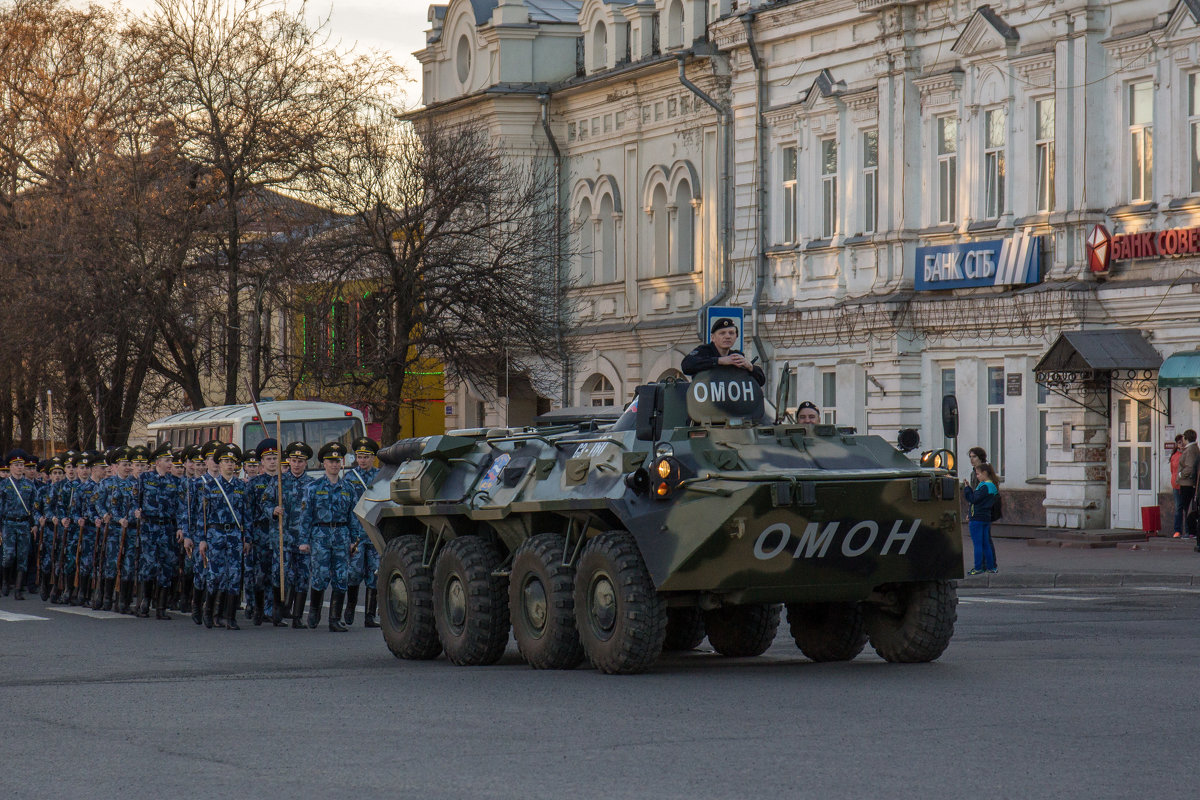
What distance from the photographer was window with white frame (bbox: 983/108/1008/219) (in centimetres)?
3148

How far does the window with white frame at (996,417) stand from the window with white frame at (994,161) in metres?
2.49

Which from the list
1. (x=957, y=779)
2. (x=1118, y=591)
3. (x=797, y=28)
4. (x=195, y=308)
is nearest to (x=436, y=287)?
(x=195, y=308)

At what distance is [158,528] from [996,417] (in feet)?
49.5

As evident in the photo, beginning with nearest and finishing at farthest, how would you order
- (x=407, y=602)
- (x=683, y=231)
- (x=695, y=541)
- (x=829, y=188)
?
(x=695, y=541) → (x=407, y=602) → (x=829, y=188) → (x=683, y=231)

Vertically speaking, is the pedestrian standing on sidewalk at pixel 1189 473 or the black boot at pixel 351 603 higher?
the pedestrian standing on sidewalk at pixel 1189 473

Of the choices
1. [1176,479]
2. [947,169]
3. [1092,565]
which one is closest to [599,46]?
[947,169]

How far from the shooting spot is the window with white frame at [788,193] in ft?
121

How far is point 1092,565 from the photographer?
24781 mm

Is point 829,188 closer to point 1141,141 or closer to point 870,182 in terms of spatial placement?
point 870,182

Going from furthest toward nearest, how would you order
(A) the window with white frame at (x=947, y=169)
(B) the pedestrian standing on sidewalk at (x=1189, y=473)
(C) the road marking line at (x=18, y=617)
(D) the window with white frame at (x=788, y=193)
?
(D) the window with white frame at (x=788, y=193) → (A) the window with white frame at (x=947, y=169) → (B) the pedestrian standing on sidewalk at (x=1189, y=473) → (C) the road marking line at (x=18, y=617)

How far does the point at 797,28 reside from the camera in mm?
35625

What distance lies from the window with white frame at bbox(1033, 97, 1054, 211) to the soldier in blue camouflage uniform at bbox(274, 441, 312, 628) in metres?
14.5

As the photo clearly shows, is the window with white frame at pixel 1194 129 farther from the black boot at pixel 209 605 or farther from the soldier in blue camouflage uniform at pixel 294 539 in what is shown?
the black boot at pixel 209 605

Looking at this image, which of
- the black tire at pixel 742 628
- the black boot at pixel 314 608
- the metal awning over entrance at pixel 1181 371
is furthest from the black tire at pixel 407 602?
the metal awning over entrance at pixel 1181 371
